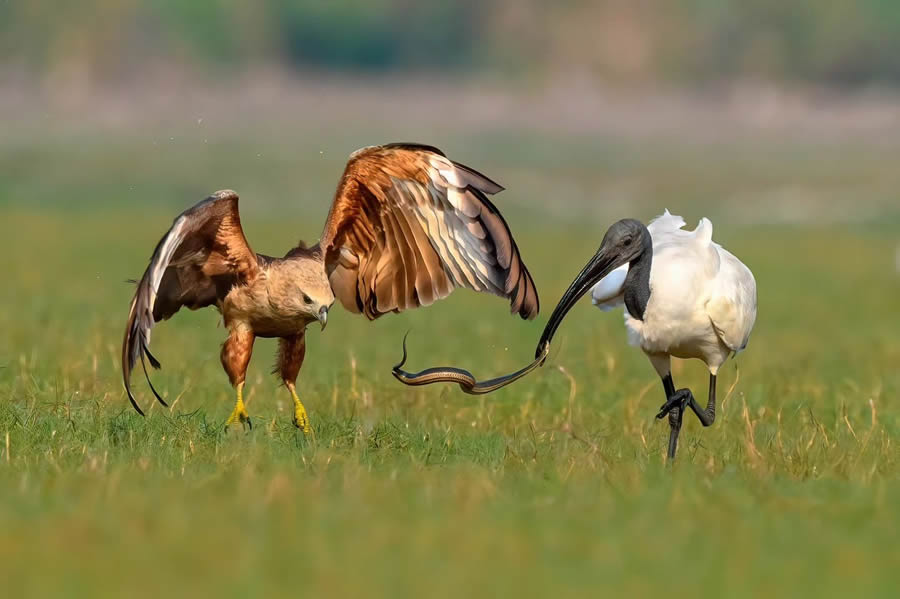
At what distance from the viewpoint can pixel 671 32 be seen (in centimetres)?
7731

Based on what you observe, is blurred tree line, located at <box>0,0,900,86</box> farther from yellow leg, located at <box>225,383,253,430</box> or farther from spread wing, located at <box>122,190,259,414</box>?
yellow leg, located at <box>225,383,253,430</box>

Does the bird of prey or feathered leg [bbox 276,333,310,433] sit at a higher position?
the bird of prey

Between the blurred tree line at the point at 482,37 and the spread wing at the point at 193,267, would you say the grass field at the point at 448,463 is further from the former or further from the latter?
the blurred tree line at the point at 482,37

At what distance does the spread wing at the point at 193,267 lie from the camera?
773 centimetres

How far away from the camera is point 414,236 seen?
9008mm

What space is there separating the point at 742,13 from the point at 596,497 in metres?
74.3

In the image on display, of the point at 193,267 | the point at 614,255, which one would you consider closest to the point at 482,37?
the point at 614,255

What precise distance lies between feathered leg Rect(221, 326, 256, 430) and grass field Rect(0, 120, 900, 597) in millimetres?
127

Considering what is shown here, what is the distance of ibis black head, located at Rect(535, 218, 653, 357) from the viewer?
29.1 feet

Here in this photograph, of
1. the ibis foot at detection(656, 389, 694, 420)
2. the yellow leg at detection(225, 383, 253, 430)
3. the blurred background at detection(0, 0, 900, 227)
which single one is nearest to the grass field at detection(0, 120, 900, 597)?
the yellow leg at detection(225, 383, 253, 430)

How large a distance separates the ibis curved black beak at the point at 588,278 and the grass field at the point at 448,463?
527 mm

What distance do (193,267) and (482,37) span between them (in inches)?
2660

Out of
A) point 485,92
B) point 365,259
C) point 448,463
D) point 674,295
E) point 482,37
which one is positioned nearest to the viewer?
point 448,463

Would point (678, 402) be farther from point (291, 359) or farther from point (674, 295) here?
point (291, 359)
